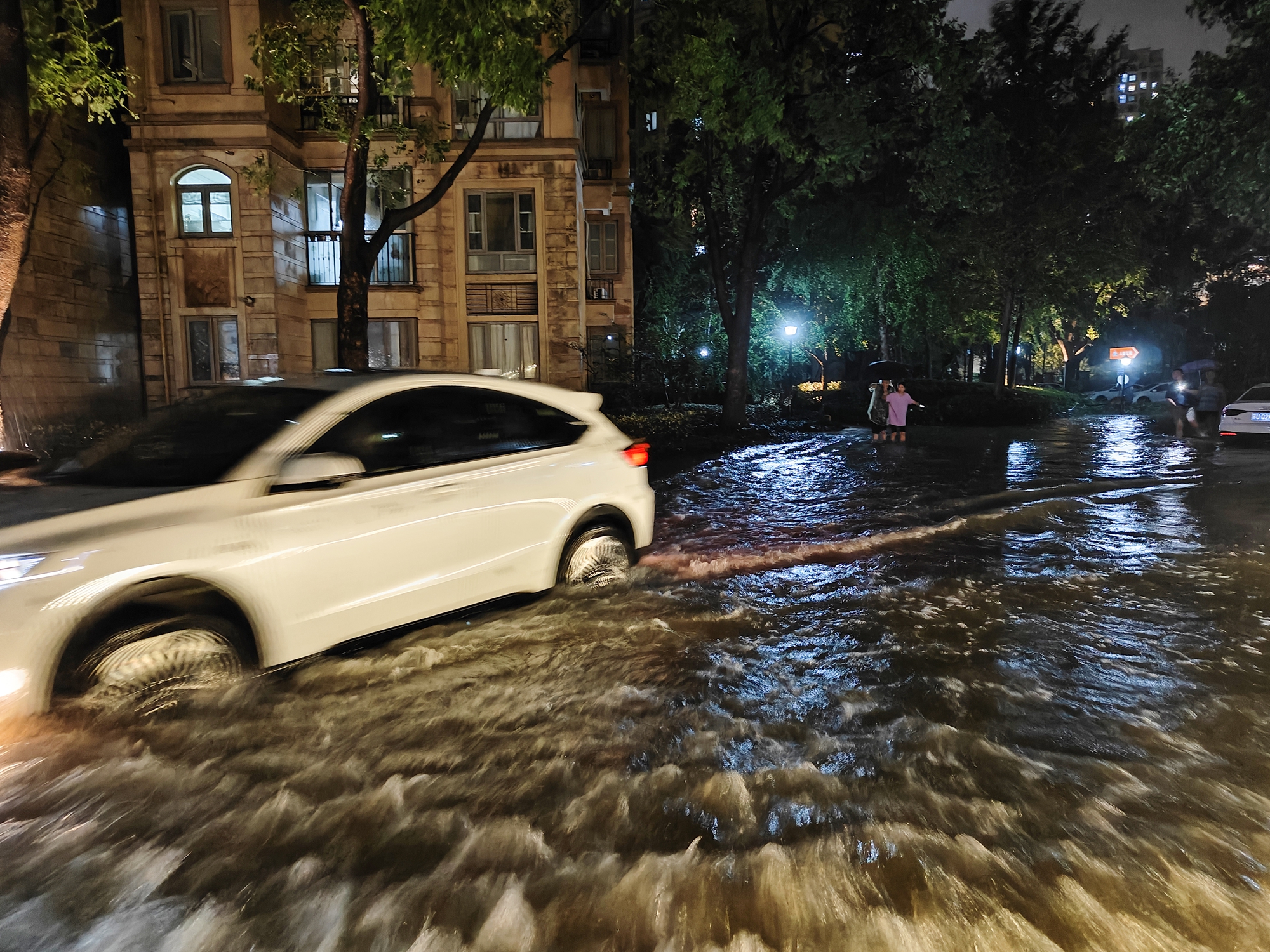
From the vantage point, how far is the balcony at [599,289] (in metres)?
27.8

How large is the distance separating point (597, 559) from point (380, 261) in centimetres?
1725

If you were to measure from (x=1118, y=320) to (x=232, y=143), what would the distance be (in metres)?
58.2

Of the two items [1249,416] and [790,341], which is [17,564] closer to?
[1249,416]

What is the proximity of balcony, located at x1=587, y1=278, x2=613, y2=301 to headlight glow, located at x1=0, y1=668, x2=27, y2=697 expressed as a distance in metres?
25.4

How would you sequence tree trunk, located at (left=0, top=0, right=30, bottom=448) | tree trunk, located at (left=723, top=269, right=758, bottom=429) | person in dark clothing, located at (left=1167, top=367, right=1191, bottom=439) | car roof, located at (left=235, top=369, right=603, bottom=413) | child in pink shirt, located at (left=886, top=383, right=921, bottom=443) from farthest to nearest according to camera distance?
tree trunk, located at (left=723, top=269, right=758, bottom=429), person in dark clothing, located at (left=1167, top=367, right=1191, bottom=439), child in pink shirt, located at (left=886, top=383, right=921, bottom=443), tree trunk, located at (left=0, top=0, right=30, bottom=448), car roof, located at (left=235, top=369, right=603, bottom=413)

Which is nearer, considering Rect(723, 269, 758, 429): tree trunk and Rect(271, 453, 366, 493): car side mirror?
Rect(271, 453, 366, 493): car side mirror

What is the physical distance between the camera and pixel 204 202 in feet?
63.9

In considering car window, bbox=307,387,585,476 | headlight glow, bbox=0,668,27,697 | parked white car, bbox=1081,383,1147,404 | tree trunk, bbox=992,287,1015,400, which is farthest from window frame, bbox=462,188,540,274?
parked white car, bbox=1081,383,1147,404

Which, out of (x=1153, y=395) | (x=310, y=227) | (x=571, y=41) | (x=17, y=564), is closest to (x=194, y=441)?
(x=17, y=564)

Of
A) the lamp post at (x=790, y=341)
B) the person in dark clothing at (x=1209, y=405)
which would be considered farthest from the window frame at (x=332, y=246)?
the person in dark clothing at (x=1209, y=405)

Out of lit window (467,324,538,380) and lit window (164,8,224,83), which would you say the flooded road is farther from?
lit window (164,8,224,83)

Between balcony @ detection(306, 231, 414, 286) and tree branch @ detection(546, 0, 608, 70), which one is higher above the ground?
tree branch @ detection(546, 0, 608, 70)

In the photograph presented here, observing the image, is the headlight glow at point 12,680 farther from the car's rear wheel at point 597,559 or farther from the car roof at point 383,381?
the car's rear wheel at point 597,559

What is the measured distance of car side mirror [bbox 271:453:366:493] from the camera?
13.3 ft
